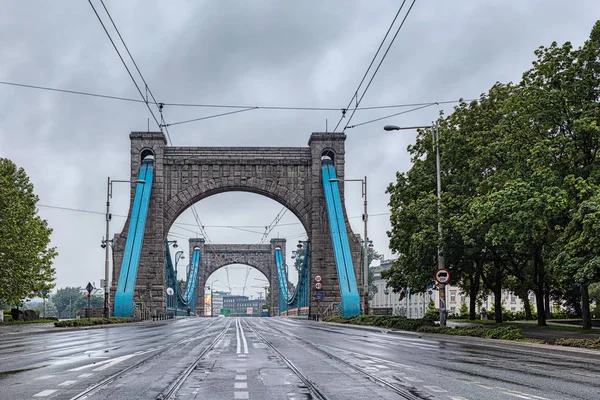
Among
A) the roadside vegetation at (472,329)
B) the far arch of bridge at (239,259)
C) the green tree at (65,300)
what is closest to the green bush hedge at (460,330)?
the roadside vegetation at (472,329)

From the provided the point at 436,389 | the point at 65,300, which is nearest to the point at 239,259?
the point at 65,300

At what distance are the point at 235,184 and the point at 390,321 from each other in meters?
25.0

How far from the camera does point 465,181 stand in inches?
1329

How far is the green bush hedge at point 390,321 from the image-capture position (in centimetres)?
3356

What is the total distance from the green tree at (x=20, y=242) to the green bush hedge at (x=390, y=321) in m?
22.2

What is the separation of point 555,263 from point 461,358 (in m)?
9.44

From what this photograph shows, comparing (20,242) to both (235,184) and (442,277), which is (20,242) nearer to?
(235,184)

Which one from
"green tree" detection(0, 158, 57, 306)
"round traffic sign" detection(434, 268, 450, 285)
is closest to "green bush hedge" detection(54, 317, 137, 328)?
"green tree" detection(0, 158, 57, 306)

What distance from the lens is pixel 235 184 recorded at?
5856 cm

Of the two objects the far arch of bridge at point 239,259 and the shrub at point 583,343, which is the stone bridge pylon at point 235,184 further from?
the far arch of bridge at point 239,259

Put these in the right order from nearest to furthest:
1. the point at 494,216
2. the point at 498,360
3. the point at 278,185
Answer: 1. the point at 498,360
2. the point at 494,216
3. the point at 278,185

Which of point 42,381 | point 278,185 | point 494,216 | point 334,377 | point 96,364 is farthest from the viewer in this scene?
point 278,185

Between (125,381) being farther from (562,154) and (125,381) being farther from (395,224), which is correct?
(395,224)

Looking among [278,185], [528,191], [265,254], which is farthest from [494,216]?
[265,254]
